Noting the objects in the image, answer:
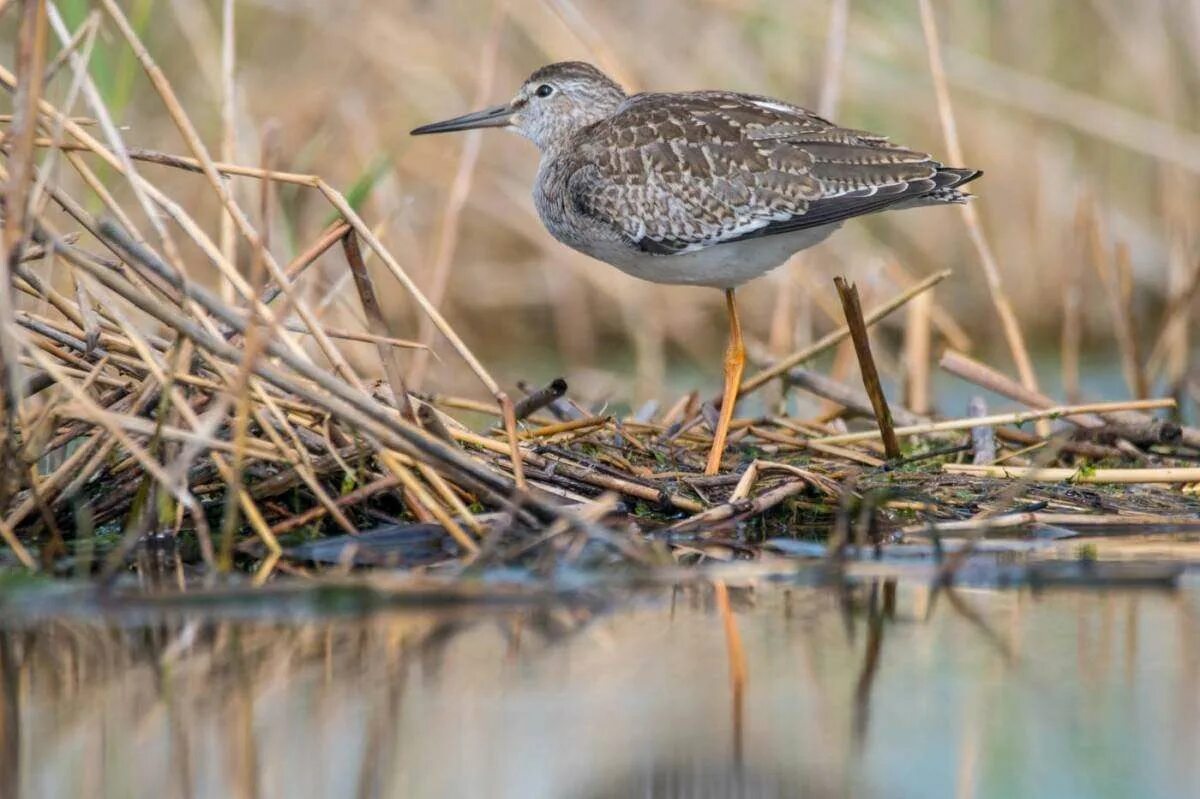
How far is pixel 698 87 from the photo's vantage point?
10.2m

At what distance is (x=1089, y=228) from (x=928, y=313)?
3.17 feet

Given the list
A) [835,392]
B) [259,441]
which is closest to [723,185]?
[835,392]

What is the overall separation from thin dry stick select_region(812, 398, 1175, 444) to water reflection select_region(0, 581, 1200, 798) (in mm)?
1663

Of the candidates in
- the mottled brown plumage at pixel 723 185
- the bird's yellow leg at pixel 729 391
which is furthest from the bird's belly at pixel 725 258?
the bird's yellow leg at pixel 729 391

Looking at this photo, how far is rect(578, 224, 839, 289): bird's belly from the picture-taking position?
271 inches

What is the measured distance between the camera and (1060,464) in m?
6.77

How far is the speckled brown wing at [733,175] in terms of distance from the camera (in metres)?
6.72

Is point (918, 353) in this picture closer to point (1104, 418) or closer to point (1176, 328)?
point (1176, 328)

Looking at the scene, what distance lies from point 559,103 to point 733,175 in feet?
4.71

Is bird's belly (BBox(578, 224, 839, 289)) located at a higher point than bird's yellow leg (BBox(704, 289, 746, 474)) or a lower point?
higher

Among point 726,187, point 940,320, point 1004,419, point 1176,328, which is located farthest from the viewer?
point 940,320

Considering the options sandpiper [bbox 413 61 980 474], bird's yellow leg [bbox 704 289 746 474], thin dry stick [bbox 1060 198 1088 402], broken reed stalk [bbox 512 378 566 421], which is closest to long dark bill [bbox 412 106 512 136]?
A: sandpiper [bbox 413 61 980 474]

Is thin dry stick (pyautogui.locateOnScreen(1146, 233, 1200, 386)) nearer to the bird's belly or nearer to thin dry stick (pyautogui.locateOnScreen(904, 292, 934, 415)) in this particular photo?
thin dry stick (pyautogui.locateOnScreen(904, 292, 934, 415))

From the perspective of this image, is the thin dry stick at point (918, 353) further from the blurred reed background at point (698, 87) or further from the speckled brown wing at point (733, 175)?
the speckled brown wing at point (733, 175)
